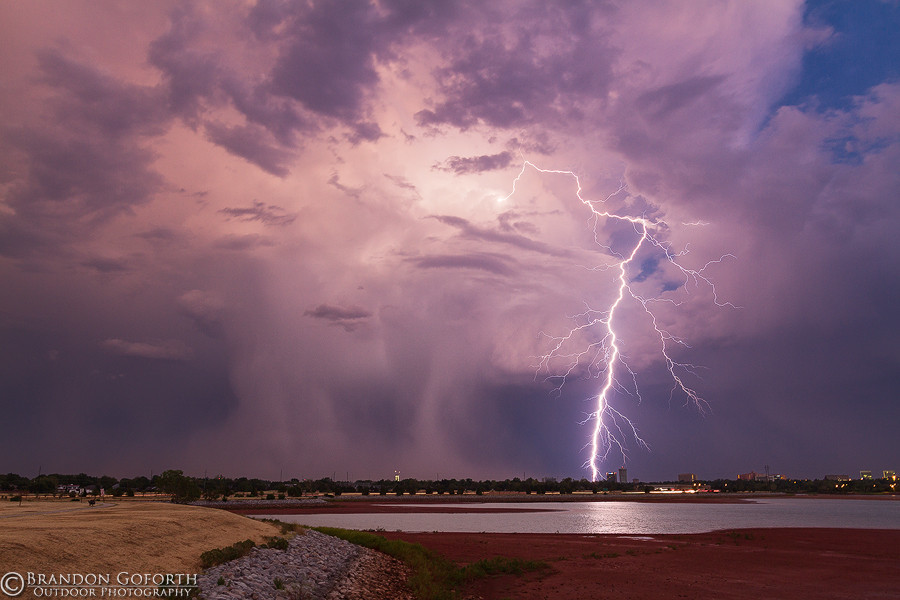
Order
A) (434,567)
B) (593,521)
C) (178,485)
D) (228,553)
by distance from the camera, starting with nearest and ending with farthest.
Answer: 1. (228,553)
2. (434,567)
3. (593,521)
4. (178,485)

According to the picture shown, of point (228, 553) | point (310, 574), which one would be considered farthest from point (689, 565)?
point (228, 553)

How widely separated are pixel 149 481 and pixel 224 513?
186816mm

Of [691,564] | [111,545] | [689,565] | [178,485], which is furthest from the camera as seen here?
[178,485]

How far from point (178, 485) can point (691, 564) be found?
9287 cm

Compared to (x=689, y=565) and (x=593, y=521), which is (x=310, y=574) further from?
(x=593, y=521)

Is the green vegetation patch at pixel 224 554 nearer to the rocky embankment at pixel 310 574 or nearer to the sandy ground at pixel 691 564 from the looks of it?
the rocky embankment at pixel 310 574

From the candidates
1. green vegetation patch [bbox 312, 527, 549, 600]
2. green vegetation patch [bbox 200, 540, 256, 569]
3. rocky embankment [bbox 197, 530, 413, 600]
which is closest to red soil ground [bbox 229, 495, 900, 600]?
green vegetation patch [bbox 312, 527, 549, 600]

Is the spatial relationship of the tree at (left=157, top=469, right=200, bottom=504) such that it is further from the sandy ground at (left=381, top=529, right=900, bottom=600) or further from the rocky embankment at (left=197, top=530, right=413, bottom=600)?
the rocky embankment at (left=197, top=530, right=413, bottom=600)

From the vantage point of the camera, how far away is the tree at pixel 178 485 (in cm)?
10286

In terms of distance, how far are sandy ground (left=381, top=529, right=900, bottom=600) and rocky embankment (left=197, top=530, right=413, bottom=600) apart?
533 centimetres

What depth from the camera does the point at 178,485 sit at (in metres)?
103

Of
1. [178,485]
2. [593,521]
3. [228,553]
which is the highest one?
[228,553]

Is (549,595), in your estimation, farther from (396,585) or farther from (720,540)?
(720,540)

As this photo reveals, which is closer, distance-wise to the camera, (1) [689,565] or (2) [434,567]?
(2) [434,567]
